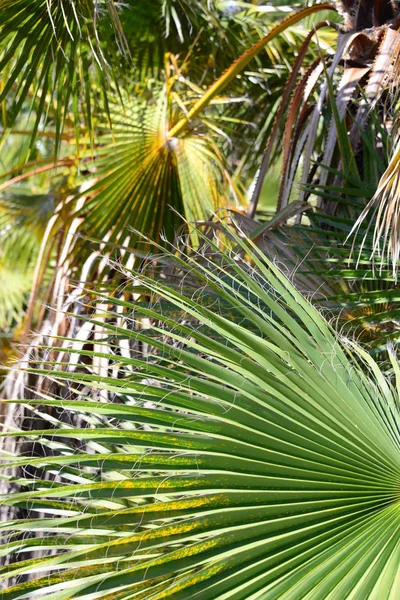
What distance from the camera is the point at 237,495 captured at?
0.82 metres

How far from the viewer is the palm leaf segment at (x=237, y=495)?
0.77 m

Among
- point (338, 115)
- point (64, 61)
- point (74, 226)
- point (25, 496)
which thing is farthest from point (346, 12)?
point (25, 496)

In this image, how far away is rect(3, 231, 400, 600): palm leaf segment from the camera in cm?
77

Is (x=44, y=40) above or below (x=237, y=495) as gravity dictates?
above

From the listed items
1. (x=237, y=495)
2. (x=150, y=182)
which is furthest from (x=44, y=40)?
(x=237, y=495)

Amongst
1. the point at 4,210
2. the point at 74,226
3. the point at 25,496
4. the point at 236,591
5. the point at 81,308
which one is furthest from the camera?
the point at 4,210

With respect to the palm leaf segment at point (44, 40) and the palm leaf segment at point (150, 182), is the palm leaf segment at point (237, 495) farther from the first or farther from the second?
the palm leaf segment at point (150, 182)

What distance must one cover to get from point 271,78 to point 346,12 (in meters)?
1.07

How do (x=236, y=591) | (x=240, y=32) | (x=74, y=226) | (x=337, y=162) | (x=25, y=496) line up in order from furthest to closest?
1. (x=240, y=32)
2. (x=74, y=226)
3. (x=337, y=162)
4. (x=25, y=496)
5. (x=236, y=591)

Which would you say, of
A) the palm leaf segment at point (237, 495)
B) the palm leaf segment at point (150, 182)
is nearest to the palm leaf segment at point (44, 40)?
the palm leaf segment at point (150, 182)

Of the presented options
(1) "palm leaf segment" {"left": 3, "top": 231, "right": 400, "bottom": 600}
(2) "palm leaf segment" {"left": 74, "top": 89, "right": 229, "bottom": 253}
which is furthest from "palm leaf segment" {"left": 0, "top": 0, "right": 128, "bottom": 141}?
(1) "palm leaf segment" {"left": 3, "top": 231, "right": 400, "bottom": 600}

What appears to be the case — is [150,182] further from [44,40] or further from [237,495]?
[237,495]

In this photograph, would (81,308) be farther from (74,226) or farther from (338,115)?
(338,115)

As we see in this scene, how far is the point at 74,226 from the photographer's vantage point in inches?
102
